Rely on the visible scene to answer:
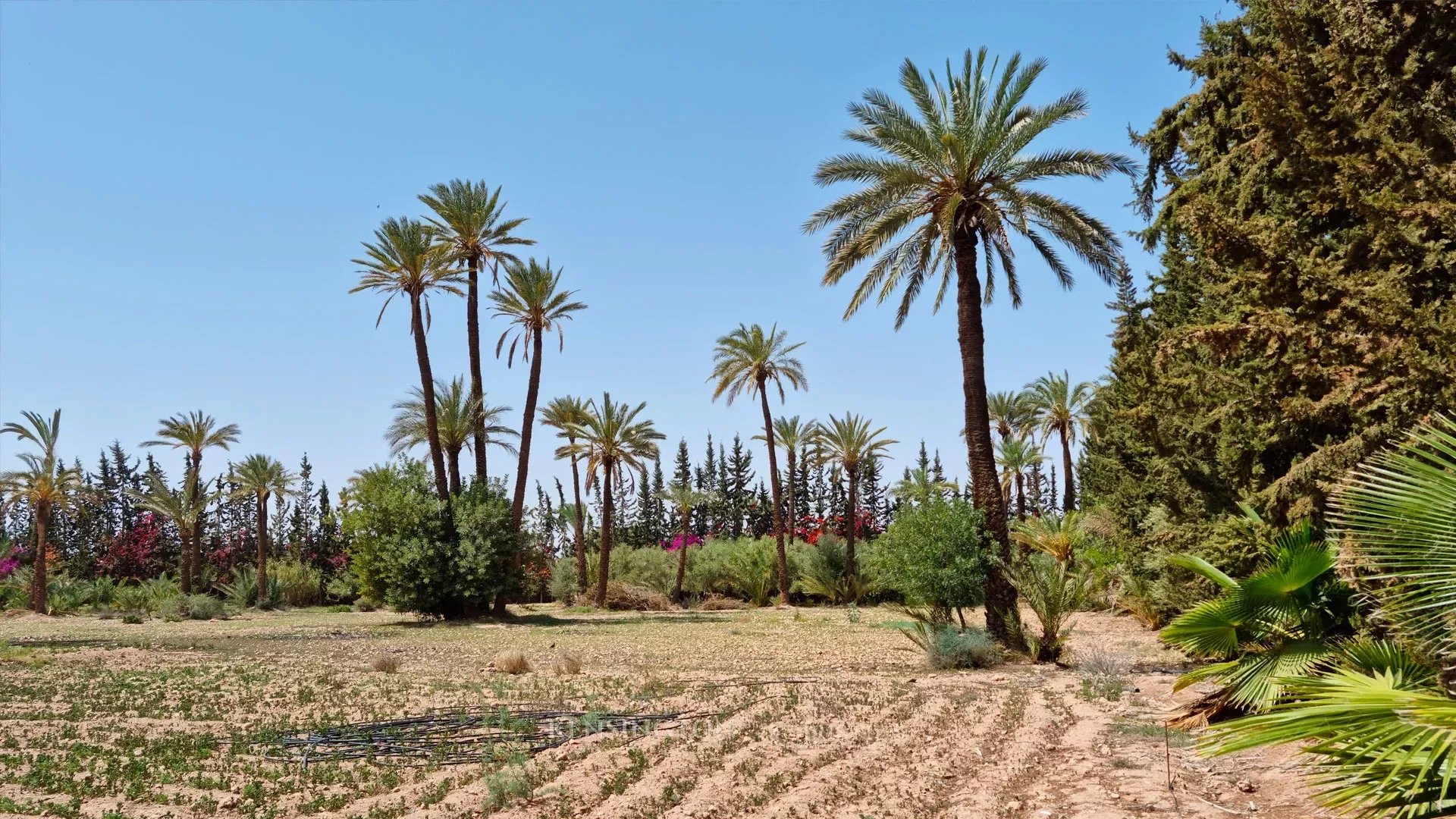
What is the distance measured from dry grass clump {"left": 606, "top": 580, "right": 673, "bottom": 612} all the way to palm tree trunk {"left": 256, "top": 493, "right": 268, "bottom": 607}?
1786cm

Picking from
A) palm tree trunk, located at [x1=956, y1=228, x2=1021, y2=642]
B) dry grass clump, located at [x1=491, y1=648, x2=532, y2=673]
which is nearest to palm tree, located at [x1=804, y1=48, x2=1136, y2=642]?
palm tree trunk, located at [x1=956, y1=228, x2=1021, y2=642]

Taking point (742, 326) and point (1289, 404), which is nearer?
point (1289, 404)

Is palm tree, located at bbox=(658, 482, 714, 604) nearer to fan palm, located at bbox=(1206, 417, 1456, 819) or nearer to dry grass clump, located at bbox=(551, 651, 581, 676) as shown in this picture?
dry grass clump, located at bbox=(551, 651, 581, 676)

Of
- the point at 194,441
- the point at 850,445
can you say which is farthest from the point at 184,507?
the point at 850,445

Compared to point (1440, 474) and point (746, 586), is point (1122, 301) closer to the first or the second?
point (746, 586)

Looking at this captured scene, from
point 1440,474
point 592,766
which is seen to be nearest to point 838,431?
point 592,766

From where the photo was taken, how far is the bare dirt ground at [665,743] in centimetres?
731

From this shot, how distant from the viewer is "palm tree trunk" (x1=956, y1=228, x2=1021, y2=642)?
17609 millimetres

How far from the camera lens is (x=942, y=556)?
17.4m

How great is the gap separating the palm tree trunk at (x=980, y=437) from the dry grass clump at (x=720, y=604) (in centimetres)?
2538

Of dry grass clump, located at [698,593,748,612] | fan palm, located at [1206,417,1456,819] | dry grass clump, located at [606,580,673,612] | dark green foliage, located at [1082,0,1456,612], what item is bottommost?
dry grass clump, located at [698,593,748,612]

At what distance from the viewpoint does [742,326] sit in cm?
4284

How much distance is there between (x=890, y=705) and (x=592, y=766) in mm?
4730

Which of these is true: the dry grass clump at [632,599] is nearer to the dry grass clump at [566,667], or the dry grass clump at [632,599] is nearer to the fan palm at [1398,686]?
the dry grass clump at [566,667]
